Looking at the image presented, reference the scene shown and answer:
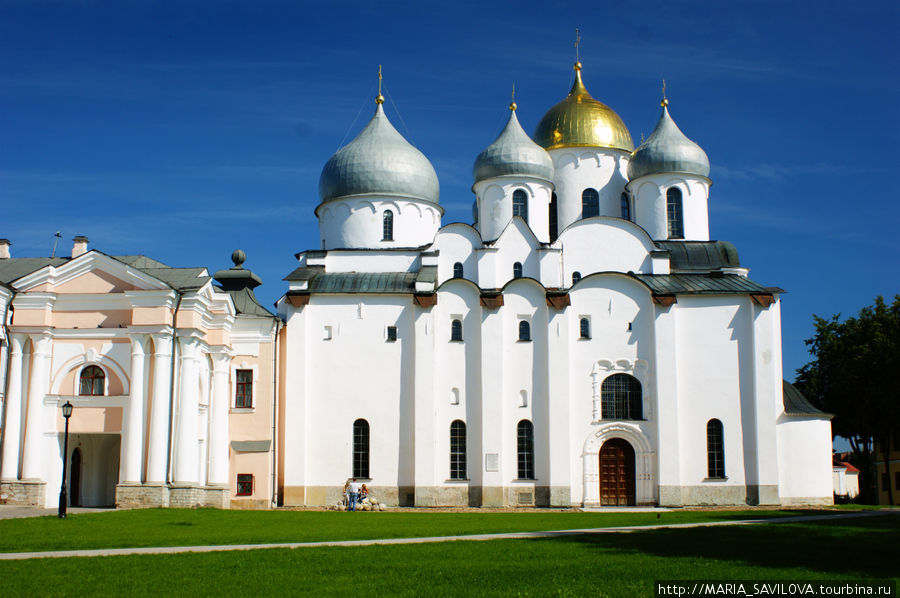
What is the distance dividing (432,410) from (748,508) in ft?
38.5

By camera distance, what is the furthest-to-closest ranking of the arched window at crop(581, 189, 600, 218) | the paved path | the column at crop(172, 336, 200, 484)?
1. the arched window at crop(581, 189, 600, 218)
2. the column at crop(172, 336, 200, 484)
3. the paved path

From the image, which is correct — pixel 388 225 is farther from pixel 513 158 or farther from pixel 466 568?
pixel 466 568

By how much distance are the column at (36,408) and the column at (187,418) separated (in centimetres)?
412

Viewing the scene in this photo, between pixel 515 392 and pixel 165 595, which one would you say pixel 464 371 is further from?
pixel 165 595

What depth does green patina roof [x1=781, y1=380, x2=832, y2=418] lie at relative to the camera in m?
35.6

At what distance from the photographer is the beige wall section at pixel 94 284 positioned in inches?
1202

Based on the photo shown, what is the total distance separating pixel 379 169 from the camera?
1566 inches

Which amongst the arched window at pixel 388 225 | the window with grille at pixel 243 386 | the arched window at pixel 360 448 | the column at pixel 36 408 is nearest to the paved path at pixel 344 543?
the column at pixel 36 408

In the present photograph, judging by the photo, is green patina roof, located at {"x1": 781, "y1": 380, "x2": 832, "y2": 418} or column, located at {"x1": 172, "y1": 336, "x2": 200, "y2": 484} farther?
green patina roof, located at {"x1": 781, "y1": 380, "x2": 832, "y2": 418}

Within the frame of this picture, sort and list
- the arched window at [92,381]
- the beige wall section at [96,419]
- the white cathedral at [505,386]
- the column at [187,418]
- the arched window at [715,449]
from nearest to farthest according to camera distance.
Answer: the column at [187,418] < the beige wall section at [96,419] < the arched window at [92,381] < the white cathedral at [505,386] < the arched window at [715,449]

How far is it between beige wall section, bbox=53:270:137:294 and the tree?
1211 inches

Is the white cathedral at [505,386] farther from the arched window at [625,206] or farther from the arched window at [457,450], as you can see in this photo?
the arched window at [625,206]

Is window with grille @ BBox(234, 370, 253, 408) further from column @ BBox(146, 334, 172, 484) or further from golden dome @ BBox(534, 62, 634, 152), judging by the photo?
golden dome @ BBox(534, 62, 634, 152)

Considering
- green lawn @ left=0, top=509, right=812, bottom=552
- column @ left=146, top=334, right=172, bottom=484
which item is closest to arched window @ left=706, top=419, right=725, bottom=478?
green lawn @ left=0, top=509, right=812, bottom=552
